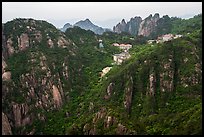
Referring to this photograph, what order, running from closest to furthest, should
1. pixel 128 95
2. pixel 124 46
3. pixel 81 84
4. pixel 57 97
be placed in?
1. pixel 128 95
2. pixel 57 97
3. pixel 81 84
4. pixel 124 46

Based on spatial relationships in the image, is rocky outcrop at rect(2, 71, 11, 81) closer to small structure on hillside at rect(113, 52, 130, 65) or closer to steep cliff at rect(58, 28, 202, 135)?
steep cliff at rect(58, 28, 202, 135)

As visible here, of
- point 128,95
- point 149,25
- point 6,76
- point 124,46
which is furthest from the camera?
point 149,25

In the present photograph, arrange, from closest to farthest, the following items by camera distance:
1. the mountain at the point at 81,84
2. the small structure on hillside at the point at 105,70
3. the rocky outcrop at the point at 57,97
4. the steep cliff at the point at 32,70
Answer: the mountain at the point at 81,84, the steep cliff at the point at 32,70, the rocky outcrop at the point at 57,97, the small structure on hillside at the point at 105,70

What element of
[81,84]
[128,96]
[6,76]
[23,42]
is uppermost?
[23,42]

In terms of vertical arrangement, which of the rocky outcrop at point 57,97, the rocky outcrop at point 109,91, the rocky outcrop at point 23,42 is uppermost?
the rocky outcrop at point 23,42

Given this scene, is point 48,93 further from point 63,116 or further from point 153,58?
point 153,58

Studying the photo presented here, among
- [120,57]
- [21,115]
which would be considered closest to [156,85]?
[21,115]

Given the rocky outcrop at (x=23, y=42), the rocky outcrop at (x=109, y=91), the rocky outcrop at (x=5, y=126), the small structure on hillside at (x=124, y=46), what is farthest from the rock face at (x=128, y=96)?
the small structure on hillside at (x=124, y=46)

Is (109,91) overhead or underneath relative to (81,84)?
overhead

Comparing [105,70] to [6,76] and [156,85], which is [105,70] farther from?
[6,76]

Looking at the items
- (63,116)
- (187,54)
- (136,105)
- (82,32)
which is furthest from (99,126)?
(82,32)

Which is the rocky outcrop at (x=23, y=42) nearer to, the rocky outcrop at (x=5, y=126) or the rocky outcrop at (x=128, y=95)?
the rocky outcrop at (x=5, y=126)
